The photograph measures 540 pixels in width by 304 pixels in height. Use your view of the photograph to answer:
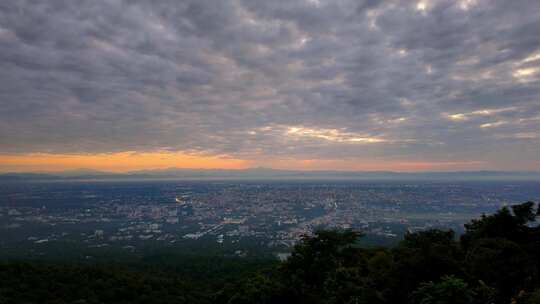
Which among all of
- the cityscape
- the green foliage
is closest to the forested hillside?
the green foliage

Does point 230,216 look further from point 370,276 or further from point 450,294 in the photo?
point 450,294

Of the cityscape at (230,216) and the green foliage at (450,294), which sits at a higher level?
the green foliage at (450,294)

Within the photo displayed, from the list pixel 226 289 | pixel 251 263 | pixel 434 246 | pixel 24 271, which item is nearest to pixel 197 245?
pixel 251 263

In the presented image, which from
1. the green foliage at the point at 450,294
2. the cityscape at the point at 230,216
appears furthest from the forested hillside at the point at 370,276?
the cityscape at the point at 230,216

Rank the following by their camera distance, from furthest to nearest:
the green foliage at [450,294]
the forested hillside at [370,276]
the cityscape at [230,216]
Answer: the cityscape at [230,216], the forested hillside at [370,276], the green foliage at [450,294]

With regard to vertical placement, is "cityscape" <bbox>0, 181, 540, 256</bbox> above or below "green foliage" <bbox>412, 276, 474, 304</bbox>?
below

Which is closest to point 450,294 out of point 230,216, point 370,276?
point 370,276

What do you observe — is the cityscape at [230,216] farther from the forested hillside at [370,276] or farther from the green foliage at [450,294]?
the green foliage at [450,294]

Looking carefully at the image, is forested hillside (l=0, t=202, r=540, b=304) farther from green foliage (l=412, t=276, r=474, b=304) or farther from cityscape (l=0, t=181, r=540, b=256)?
cityscape (l=0, t=181, r=540, b=256)
